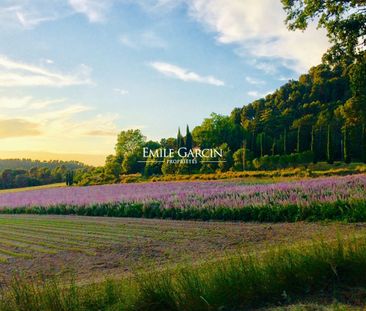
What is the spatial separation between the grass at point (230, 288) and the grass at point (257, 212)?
662cm

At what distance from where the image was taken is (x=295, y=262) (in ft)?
16.3

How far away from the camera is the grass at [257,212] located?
11.6 m

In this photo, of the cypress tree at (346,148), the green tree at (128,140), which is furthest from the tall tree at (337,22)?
the green tree at (128,140)

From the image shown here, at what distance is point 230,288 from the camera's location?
4.55m

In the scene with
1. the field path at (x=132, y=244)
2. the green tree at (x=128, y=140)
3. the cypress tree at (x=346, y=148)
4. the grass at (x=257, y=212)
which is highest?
the green tree at (x=128, y=140)

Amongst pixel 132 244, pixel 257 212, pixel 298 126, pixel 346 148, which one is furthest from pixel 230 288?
pixel 298 126

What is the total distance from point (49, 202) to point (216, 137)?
4760 centimetres

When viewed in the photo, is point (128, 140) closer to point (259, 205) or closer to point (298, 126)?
point (298, 126)

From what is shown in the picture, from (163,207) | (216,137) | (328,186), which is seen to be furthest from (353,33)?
(216,137)

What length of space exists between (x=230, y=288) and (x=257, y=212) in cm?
876

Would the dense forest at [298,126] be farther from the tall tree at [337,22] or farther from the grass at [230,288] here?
the grass at [230,288]

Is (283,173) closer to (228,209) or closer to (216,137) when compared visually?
(228,209)

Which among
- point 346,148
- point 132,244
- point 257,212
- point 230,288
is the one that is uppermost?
point 346,148

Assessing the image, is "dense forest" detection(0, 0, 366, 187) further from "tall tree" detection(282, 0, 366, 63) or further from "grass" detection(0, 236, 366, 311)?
"grass" detection(0, 236, 366, 311)
